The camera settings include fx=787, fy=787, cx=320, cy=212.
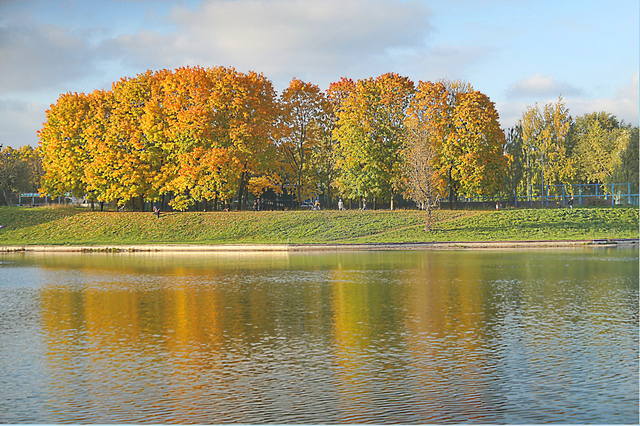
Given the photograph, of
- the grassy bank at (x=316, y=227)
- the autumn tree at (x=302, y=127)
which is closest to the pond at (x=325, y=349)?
the grassy bank at (x=316, y=227)

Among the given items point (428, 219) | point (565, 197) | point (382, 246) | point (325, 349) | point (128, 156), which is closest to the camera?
point (325, 349)

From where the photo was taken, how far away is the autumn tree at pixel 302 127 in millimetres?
85000

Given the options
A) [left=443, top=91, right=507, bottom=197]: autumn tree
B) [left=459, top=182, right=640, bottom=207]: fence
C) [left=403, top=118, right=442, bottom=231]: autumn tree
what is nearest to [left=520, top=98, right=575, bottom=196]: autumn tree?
[left=459, top=182, right=640, bottom=207]: fence

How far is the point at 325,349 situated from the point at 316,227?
52.4m

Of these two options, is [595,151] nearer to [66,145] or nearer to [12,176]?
[66,145]

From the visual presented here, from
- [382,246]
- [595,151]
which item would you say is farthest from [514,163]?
[382,246]

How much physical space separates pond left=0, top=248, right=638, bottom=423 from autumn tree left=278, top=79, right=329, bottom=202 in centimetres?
5082

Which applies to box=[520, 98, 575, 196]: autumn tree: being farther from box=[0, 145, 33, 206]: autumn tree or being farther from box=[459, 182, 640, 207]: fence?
box=[0, 145, 33, 206]: autumn tree

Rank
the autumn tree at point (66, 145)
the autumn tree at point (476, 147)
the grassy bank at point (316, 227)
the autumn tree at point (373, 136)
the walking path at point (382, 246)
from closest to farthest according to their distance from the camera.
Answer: the walking path at point (382, 246), the grassy bank at point (316, 227), the autumn tree at point (476, 147), the autumn tree at point (373, 136), the autumn tree at point (66, 145)

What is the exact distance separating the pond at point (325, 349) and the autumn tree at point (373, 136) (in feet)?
144

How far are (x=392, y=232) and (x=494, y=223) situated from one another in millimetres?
9087

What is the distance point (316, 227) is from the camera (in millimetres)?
70125

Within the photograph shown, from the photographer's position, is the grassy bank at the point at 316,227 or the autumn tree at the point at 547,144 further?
the autumn tree at the point at 547,144

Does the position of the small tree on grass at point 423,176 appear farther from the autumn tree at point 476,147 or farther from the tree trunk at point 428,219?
the autumn tree at point 476,147
